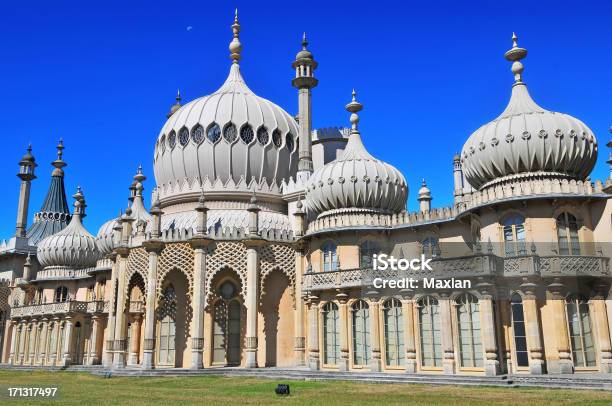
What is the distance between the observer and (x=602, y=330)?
20531 mm

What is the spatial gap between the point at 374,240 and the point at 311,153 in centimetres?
914

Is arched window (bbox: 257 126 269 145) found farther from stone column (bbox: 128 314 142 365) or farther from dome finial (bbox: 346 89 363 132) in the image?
stone column (bbox: 128 314 142 365)

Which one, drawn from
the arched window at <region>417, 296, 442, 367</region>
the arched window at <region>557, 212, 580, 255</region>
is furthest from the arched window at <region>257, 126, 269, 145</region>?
the arched window at <region>557, 212, 580, 255</region>

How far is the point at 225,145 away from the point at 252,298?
9.59 metres

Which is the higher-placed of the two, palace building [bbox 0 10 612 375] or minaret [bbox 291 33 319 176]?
minaret [bbox 291 33 319 176]

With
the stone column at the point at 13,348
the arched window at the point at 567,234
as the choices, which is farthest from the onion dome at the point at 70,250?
the arched window at the point at 567,234

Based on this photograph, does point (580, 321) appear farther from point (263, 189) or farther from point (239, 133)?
point (239, 133)

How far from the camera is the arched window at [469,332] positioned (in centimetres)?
2102

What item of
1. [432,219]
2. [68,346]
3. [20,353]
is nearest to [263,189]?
[432,219]

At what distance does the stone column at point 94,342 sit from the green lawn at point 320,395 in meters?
16.3

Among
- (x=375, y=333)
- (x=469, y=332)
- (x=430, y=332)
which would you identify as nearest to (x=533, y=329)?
(x=469, y=332)

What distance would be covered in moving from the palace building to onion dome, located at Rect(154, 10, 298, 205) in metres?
0.10

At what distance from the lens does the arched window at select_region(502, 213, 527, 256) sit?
21.8m

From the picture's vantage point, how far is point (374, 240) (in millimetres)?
26922
